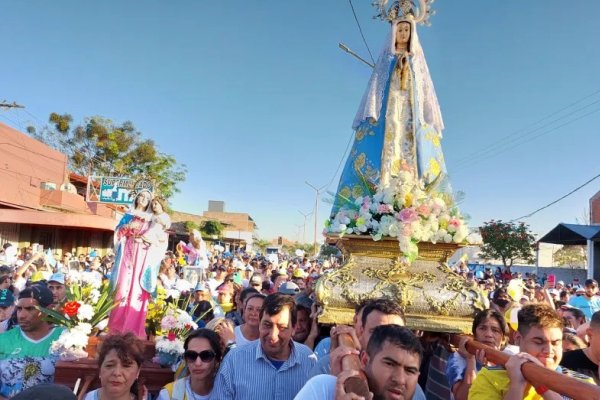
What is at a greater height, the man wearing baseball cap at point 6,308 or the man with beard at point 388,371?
the man with beard at point 388,371

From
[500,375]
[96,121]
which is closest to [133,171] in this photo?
[96,121]

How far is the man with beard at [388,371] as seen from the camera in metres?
1.88

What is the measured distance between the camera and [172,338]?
149 inches

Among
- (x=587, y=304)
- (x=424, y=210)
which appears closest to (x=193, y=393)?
(x=424, y=210)

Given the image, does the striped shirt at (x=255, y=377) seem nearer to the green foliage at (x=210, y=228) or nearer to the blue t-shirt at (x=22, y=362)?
the blue t-shirt at (x=22, y=362)

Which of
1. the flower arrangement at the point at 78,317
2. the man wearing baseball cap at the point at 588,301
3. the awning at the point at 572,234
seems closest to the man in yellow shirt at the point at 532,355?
the flower arrangement at the point at 78,317

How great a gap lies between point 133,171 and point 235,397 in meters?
30.9

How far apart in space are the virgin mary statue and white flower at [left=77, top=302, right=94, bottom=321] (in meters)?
2.33

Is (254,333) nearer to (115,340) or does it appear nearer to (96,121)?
(115,340)

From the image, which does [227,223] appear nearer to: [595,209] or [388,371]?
[595,209]

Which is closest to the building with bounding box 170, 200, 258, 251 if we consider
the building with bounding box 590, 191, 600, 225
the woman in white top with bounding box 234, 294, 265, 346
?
the building with bounding box 590, 191, 600, 225

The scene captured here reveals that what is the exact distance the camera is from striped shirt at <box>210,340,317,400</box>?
295 cm

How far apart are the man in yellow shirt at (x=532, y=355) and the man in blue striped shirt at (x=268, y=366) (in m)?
1.15

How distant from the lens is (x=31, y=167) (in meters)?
22.2
